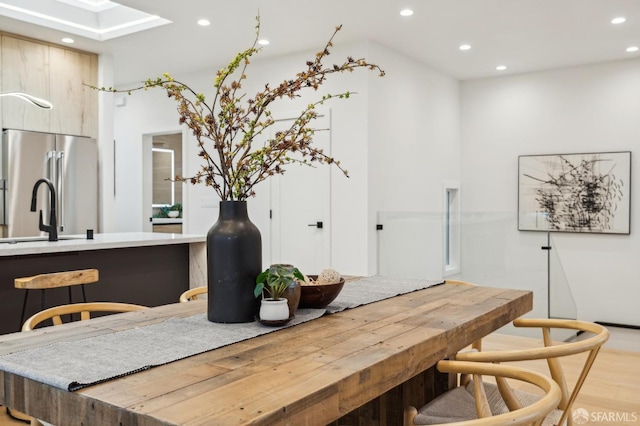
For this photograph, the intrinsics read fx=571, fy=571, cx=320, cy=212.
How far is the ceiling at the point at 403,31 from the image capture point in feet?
13.4

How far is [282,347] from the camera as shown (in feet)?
4.64

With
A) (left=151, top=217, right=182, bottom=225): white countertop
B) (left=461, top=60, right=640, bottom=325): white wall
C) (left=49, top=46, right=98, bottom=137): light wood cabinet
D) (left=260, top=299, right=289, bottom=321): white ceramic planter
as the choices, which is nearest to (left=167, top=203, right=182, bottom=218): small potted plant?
(left=151, top=217, right=182, bottom=225): white countertop

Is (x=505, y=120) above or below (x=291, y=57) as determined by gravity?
below

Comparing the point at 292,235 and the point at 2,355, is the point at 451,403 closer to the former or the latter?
the point at 2,355

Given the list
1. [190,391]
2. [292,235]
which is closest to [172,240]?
[292,235]

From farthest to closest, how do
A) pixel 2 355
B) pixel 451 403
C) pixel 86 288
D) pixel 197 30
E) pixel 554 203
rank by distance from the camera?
pixel 554 203, pixel 197 30, pixel 86 288, pixel 451 403, pixel 2 355

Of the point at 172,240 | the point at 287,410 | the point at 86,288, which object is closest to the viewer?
the point at 287,410

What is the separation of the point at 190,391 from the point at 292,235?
4293 mm

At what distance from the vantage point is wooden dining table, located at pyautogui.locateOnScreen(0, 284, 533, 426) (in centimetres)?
102

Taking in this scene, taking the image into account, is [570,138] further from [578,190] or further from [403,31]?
[403,31]

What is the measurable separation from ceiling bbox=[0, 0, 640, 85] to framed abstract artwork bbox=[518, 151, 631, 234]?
3.24 feet

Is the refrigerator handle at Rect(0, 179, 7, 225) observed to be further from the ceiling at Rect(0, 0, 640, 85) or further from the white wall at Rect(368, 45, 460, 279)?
the white wall at Rect(368, 45, 460, 279)

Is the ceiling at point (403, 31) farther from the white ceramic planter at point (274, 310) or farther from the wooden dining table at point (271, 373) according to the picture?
the white ceramic planter at point (274, 310)

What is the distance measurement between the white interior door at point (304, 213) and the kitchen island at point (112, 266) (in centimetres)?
135
